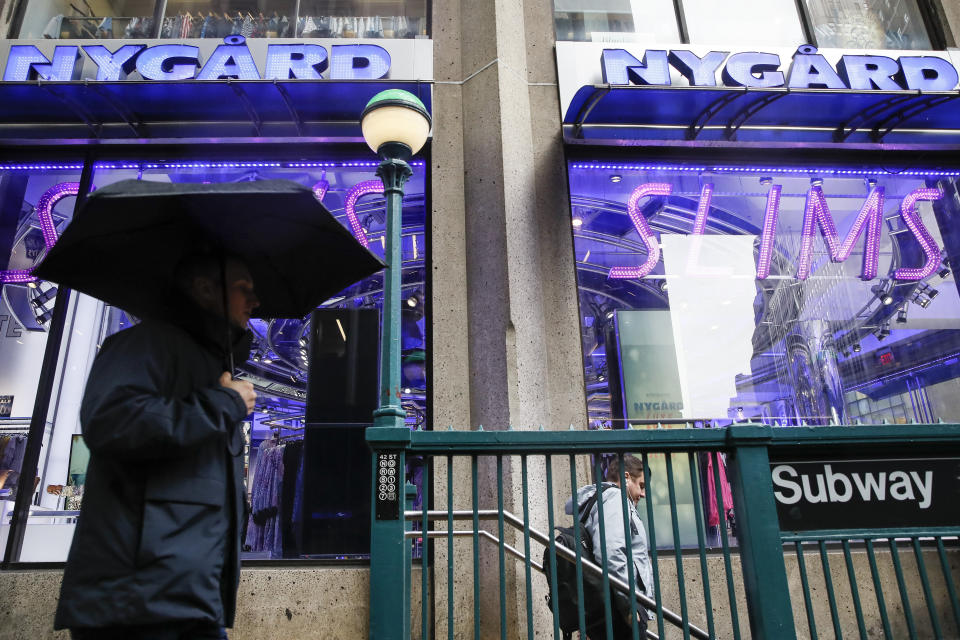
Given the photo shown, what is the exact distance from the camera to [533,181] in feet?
22.9

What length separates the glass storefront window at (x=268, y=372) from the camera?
611cm

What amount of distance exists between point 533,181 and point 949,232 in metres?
5.09

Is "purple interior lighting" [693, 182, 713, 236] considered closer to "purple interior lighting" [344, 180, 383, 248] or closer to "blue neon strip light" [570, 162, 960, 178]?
"blue neon strip light" [570, 162, 960, 178]

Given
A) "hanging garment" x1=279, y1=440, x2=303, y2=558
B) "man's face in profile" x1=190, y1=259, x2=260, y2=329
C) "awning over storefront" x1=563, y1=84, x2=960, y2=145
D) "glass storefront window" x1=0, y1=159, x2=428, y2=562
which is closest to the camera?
"man's face in profile" x1=190, y1=259, x2=260, y2=329

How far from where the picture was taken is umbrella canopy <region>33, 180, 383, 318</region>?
2.33m

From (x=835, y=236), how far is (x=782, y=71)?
199 cm

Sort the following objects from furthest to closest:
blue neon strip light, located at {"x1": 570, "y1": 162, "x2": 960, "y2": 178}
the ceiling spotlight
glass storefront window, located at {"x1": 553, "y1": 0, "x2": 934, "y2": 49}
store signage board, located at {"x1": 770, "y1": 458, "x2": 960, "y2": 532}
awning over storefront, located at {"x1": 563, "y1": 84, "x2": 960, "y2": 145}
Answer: glass storefront window, located at {"x1": 553, "y1": 0, "x2": 934, "y2": 49} → blue neon strip light, located at {"x1": 570, "y1": 162, "x2": 960, "y2": 178} → the ceiling spotlight → awning over storefront, located at {"x1": 563, "y1": 84, "x2": 960, "y2": 145} → store signage board, located at {"x1": 770, "y1": 458, "x2": 960, "y2": 532}

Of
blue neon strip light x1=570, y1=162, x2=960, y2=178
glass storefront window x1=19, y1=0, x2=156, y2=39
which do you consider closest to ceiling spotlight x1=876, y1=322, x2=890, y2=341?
blue neon strip light x1=570, y1=162, x2=960, y2=178

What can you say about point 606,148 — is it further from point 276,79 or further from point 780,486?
point 780,486

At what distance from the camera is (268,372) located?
7.32 m

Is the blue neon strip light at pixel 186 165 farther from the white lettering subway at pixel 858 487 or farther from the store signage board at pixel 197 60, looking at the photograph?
the white lettering subway at pixel 858 487

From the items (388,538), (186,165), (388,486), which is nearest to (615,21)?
(186,165)

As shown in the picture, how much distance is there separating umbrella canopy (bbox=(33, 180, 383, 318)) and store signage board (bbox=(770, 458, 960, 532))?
83.3 inches

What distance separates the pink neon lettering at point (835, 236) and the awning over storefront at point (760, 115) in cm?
81
